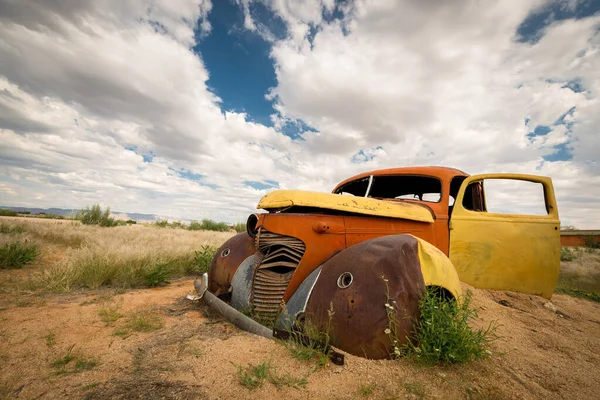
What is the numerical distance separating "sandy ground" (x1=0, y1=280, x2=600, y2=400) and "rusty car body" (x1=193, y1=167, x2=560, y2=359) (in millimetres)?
280

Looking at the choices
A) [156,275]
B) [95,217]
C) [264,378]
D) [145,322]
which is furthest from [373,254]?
[95,217]

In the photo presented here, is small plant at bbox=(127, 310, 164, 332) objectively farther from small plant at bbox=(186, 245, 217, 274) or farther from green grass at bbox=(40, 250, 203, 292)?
small plant at bbox=(186, 245, 217, 274)

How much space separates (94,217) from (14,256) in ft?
30.5

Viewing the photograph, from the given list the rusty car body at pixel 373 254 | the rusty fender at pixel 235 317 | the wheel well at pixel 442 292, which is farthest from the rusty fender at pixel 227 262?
the wheel well at pixel 442 292

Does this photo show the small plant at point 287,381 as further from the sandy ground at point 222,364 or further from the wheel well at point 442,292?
the wheel well at point 442,292

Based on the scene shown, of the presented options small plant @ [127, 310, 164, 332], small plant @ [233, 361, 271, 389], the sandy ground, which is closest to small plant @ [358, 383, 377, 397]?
the sandy ground

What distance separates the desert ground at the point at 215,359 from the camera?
66.1 inches

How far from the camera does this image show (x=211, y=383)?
175cm

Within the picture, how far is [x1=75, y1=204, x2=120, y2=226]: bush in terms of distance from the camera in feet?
43.6

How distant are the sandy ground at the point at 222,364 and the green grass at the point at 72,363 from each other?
0.06 ft

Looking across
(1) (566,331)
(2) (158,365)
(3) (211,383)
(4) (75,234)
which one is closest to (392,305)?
(3) (211,383)

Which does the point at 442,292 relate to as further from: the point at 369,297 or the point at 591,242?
the point at 591,242

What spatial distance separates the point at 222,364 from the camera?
197 cm

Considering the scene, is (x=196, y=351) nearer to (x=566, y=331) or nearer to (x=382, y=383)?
(x=382, y=383)
